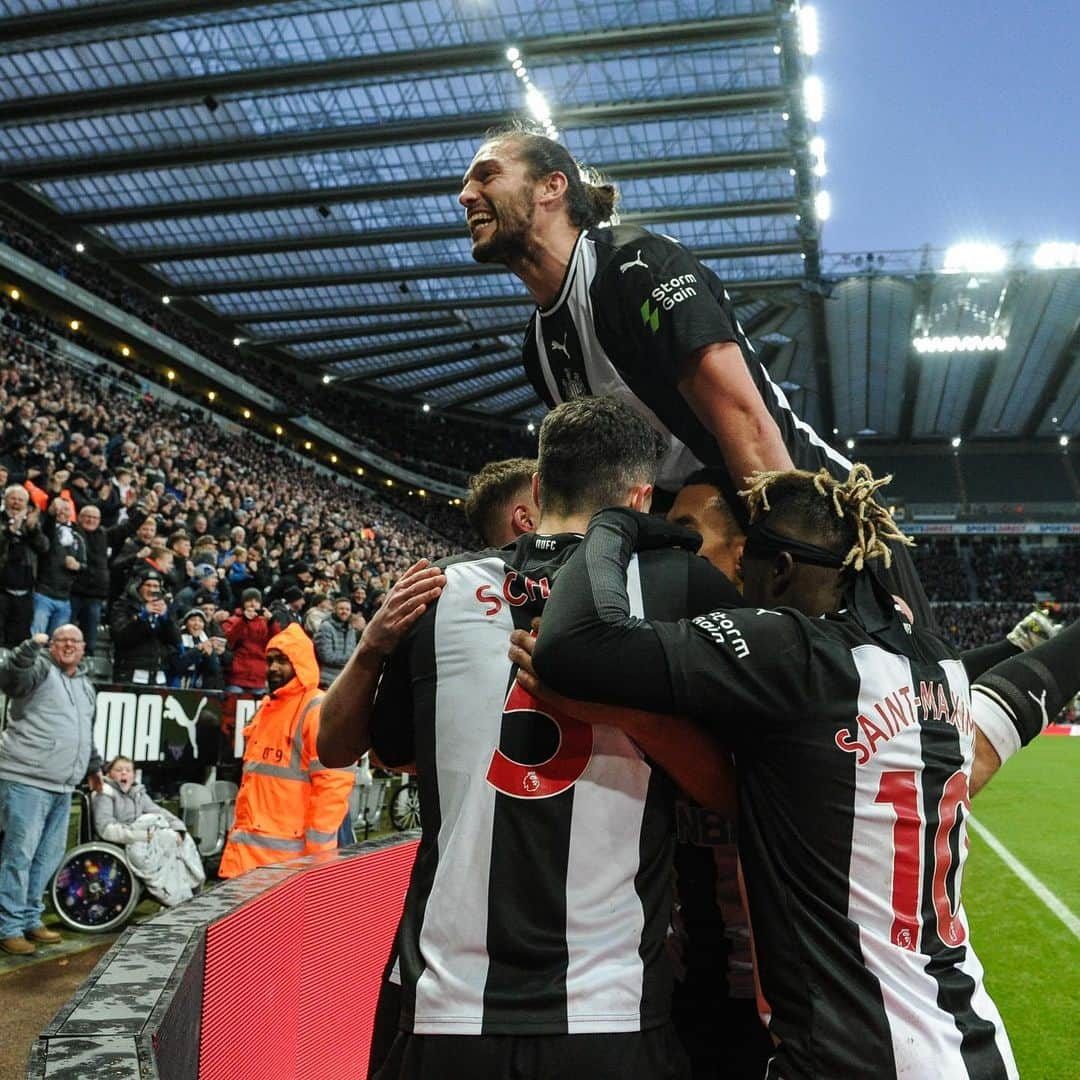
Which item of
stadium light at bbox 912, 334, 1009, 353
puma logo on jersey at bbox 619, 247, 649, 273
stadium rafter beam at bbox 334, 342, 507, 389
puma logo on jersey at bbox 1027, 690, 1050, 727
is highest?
stadium rafter beam at bbox 334, 342, 507, 389

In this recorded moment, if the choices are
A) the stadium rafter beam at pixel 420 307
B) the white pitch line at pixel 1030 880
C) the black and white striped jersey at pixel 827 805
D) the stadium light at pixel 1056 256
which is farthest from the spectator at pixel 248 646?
the stadium light at pixel 1056 256

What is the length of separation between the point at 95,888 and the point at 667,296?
6.80 metres

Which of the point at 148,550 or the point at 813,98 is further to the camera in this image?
the point at 813,98

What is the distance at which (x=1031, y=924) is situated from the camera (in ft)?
24.5

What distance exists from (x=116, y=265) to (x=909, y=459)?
3922 centimetres

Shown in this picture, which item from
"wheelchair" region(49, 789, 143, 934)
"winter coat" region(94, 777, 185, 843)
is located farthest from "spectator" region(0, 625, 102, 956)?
"winter coat" region(94, 777, 185, 843)

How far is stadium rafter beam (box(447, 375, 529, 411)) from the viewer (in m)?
48.3

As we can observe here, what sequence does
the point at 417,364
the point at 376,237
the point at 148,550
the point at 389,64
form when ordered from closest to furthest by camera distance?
the point at 148,550
the point at 389,64
the point at 376,237
the point at 417,364

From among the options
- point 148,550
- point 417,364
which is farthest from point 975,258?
point 148,550

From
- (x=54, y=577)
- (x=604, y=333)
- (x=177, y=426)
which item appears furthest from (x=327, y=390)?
(x=604, y=333)

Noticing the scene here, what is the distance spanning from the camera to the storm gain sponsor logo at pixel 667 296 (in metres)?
2.44

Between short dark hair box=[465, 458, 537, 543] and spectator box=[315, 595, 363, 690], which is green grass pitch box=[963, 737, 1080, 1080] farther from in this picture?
spectator box=[315, 595, 363, 690]

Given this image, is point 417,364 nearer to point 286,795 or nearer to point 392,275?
point 392,275

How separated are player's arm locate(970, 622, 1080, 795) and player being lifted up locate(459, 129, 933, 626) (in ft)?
1.15
